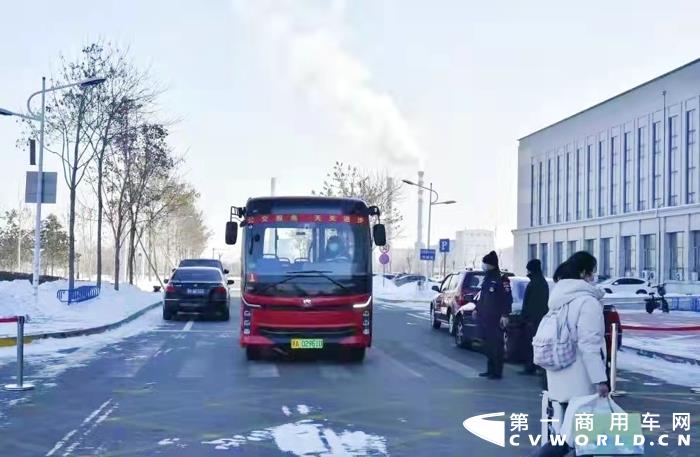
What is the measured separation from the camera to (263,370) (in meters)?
14.0

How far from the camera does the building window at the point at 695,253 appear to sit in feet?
183

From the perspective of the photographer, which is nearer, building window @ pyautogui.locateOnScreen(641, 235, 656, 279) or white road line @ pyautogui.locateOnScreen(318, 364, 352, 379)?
white road line @ pyautogui.locateOnScreen(318, 364, 352, 379)

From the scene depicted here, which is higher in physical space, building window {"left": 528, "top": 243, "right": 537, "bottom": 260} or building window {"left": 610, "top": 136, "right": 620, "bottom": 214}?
building window {"left": 610, "top": 136, "right": 620, "bottom": 214}

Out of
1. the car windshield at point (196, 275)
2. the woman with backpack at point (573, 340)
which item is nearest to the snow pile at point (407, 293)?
the car windshield at point (196, 275)

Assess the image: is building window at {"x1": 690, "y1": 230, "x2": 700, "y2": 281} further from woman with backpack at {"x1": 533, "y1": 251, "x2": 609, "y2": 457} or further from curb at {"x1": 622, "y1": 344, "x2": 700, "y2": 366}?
woman with backpack at {"x1": 533, "y1": 251, "x2": 609, "y2": 457}

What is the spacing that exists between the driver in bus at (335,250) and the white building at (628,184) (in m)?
45.7

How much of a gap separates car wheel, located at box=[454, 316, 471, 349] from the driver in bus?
4739mm

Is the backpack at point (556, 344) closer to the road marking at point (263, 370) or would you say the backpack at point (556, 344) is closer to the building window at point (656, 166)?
the road marking at point (263, 370)

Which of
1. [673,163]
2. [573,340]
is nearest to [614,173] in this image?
[673,163]

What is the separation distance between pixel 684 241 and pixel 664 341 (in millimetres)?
38960

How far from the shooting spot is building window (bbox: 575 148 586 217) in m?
72.8

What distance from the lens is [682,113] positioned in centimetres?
5766

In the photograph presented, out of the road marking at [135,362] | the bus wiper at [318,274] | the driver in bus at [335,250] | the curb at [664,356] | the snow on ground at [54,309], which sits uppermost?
the driver in bus at [335,250]

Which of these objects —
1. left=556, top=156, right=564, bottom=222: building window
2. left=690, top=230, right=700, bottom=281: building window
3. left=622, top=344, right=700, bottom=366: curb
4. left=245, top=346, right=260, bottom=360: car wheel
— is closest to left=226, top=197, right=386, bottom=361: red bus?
left=245, top=346, right=260, bottom=360: car wheel
